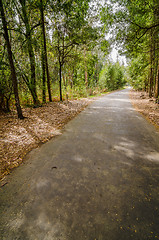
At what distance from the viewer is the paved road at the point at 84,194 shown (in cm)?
170

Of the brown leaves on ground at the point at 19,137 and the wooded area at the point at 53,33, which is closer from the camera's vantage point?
the brown leaves on ground at the point at 19,137

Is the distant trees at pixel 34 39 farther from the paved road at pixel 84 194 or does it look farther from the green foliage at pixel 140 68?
the green foliage at pixel 140 68

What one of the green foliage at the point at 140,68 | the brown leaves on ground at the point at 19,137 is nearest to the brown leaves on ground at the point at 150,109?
the brown leaves on ground at the point at 19,137

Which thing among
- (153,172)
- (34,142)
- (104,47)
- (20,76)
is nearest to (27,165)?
(34,142)

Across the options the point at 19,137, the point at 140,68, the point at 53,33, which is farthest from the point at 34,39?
the point at 140,68

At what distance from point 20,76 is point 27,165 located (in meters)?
7.30

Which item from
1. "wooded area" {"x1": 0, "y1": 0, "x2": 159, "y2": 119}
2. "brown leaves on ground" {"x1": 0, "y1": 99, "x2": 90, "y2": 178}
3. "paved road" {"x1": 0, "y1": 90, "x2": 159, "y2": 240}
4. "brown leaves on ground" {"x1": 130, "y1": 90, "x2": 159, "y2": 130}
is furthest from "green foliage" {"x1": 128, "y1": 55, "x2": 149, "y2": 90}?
"paved road" {"x1": 0, "y1": 90, "x2": 159, "y2": 240}

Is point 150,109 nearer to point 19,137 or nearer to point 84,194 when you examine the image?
point 84,194

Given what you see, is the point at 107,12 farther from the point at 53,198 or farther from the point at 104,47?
the point at 53,198

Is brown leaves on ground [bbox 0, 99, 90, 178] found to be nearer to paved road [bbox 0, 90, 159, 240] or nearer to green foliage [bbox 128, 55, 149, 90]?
paved road [bbox 0, 90, 159, 240]

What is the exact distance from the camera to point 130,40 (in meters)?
7.73

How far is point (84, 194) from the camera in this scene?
224 centimetres

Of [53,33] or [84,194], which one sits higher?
[53,33]

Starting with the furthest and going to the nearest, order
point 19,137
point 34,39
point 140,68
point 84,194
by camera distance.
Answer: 1. point 140,68
2. point 34,39
3. point 19,137
4. point 84,194
